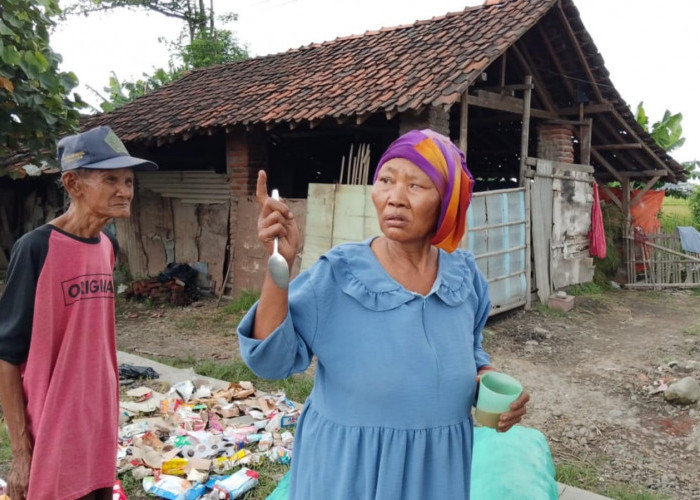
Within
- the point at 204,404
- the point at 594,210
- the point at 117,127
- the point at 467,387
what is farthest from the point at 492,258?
the point at 117,127

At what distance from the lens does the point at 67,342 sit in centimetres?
189

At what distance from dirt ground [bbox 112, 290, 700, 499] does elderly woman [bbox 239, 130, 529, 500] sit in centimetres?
269

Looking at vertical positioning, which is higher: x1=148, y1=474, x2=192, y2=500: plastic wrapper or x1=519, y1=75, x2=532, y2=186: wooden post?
x1=519, y1=75, x2=532, y2=186: wooden post

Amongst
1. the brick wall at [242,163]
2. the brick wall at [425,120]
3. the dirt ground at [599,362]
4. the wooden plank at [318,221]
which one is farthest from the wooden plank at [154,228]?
the brick wall at [425,120]

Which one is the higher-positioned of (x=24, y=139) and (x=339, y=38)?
Answer: (x=339, y=38)

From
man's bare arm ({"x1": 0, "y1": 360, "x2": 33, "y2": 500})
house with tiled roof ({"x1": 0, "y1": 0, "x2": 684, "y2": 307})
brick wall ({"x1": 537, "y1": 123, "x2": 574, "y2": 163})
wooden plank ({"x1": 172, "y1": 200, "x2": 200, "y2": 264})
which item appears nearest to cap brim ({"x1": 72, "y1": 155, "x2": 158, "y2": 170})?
→ man's bare arm ({"x1": 0, "y1": 360, "x2": 33, "y2": 500})

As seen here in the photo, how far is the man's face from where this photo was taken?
80.9 inches

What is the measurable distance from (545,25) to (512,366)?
5.23 m

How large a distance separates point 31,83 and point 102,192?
3184 millimetres

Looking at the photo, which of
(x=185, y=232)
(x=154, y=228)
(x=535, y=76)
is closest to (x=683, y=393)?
(x=535, y=76)

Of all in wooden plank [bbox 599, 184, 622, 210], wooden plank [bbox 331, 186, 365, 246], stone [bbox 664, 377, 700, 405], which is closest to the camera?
stone [bbox 664, 377, 700, 405]

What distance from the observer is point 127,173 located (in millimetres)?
2137

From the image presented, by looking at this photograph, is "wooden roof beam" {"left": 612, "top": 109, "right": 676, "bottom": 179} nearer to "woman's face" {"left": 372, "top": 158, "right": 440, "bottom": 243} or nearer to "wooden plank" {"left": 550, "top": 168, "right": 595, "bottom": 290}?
"wooden plank" {"left": 550, "top": 168, "right": 595, "bottom": 290}

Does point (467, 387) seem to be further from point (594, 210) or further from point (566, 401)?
point (594, 210)
